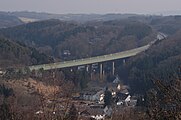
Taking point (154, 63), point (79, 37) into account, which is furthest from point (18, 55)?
point (79, 37)

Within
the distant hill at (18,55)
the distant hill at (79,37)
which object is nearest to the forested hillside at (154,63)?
the distant hill at (18,55)

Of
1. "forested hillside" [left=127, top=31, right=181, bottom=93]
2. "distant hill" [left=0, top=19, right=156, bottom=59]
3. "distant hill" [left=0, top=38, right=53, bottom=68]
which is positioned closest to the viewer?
"forested hillside" [left=127, top=31, right=181, bottom=93]

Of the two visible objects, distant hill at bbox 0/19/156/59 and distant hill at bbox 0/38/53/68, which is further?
distant hill at bbox 0/19/156/59

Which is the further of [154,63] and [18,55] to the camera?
[154,63]

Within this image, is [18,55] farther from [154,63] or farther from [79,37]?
[79,37]

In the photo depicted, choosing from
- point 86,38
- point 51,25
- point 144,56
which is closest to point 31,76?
point 144,56

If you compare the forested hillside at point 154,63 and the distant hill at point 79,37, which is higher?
the forested hillside at point 154,63

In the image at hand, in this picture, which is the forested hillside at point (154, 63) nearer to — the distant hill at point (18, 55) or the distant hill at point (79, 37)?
the distant hill at point (18, 55)

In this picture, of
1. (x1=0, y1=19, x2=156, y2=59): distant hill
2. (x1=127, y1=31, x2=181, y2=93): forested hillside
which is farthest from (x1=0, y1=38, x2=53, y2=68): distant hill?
(x1=0, y1=19, x2=156, y2=59): distant hill

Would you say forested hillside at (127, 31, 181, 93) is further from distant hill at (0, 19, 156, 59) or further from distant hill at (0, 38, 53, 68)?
distant hill at (0, 19, 156, 59)

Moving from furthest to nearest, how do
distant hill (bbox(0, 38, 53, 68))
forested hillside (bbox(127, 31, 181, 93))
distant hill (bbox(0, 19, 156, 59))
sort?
distant hill (bbox(0, 19, 156, 59))
distant hill (bbox(0, 38, 53, 68))
forested hillside (bbox(127, 31, 181, 93))
